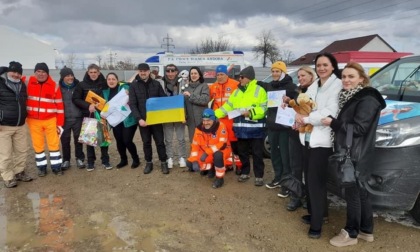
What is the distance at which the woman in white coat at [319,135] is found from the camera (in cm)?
327

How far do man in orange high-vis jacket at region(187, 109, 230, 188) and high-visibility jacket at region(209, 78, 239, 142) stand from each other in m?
0.15

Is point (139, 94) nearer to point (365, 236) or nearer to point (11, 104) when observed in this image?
point (11, 104)

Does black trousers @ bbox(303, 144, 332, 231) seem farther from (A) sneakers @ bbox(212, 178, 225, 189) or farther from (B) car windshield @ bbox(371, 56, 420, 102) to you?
(A) sneakers @ bbox(212, 178, 225, 189)

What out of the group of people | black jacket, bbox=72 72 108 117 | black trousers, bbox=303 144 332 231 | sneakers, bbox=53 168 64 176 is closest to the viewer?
the group of people

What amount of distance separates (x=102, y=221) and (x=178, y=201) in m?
1.03

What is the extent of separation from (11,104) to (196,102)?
2.77 meters

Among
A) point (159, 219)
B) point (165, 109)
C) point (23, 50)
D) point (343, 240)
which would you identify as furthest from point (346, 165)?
point (23, 50)

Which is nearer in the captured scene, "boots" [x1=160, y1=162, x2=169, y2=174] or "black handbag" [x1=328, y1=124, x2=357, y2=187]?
"black handbag" [x1=328, y1=124, x2=357, y2=187]

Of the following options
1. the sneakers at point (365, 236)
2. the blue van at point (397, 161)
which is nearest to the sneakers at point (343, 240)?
the sneakers at point (365, 236)

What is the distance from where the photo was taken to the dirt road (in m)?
3.47

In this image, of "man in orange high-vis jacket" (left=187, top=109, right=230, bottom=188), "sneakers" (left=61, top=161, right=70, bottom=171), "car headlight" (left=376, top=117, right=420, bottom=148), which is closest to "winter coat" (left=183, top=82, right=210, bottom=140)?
"man in orange high-vis jacket" (left=187, top=109, right=230, bottom=188)

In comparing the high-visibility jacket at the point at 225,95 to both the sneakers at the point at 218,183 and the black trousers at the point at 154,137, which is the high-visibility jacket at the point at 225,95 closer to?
the sneakers at the point at 218,183

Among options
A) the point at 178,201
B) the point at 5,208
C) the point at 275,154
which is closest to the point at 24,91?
the point at 5,208

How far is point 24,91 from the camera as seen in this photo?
17.6 feet
